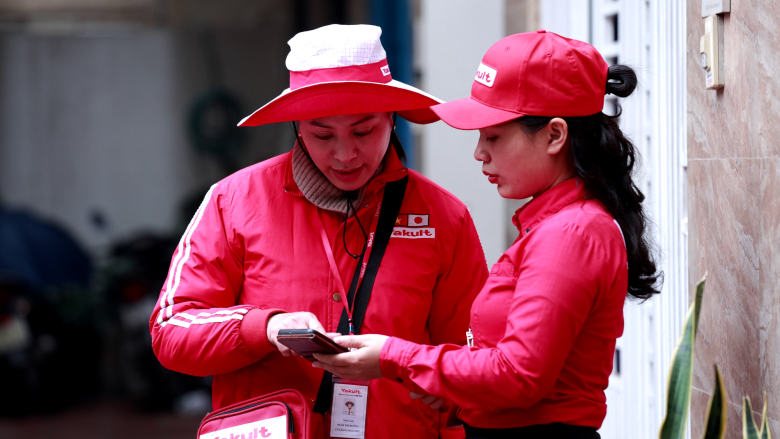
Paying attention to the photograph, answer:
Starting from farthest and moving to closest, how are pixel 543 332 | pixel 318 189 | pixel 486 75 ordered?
pixel 318 189 < pixel 486 75 < pixel 543 332

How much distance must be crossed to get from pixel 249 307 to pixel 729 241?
1323 millimetres

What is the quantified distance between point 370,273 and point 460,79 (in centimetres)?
297

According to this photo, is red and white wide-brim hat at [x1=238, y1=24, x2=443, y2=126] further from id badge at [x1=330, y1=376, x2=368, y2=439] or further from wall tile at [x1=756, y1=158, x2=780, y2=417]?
wall tile at [x1=756, y1=158, x2=780, y2=417]

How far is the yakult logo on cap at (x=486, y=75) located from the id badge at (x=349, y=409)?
84cm

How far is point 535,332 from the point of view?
1.47 meters

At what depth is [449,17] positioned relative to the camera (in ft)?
15.7

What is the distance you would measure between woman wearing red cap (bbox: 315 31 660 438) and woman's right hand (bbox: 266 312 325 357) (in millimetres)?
103

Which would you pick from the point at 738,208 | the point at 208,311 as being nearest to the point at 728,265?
the point at 738,208

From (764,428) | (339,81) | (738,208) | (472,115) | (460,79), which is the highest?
(460,79)

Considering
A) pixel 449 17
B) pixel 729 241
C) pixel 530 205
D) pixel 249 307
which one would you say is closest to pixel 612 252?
pixel 530 205

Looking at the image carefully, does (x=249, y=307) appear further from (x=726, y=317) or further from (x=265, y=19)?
(x=265, y=19)

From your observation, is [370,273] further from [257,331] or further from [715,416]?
[715,416]

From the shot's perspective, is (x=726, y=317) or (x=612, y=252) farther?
(x=726, y=317)

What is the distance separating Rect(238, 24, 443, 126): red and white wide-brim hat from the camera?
194 centimetres
